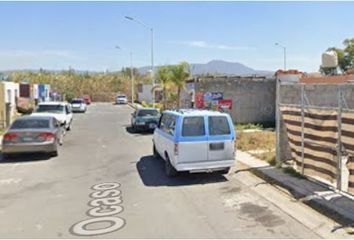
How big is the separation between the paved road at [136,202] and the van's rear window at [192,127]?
1.23 metres

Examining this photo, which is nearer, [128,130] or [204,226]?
[204,226]

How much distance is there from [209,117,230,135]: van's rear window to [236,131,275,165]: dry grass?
249 cm

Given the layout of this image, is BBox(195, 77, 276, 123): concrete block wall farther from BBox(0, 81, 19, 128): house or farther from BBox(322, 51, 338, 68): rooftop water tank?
BBox(0, 81, 19, 128): house

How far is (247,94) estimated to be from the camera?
81.4 ft

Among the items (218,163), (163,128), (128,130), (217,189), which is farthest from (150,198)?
(128,130)

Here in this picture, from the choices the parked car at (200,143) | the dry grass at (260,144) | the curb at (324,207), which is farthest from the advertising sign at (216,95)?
the curb at (324,207)

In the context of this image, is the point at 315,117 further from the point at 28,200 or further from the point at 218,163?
the point at 28,200

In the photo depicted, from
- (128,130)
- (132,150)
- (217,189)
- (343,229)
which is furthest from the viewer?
(128,130)

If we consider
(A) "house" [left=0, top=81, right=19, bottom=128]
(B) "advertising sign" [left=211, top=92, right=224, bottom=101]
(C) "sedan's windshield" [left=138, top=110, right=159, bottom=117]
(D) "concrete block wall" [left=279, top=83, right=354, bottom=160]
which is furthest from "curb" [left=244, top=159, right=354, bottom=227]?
(A) "house" [left=0, top=81, right=19, bottom=128]

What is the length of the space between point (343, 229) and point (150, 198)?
3.90 metres

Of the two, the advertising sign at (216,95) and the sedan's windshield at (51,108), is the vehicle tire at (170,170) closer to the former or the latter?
the advertising sign at (216,95)

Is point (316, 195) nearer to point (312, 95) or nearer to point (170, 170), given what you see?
point (170, 170)

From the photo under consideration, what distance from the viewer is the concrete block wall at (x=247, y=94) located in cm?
2441

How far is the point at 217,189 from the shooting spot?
975 cm
